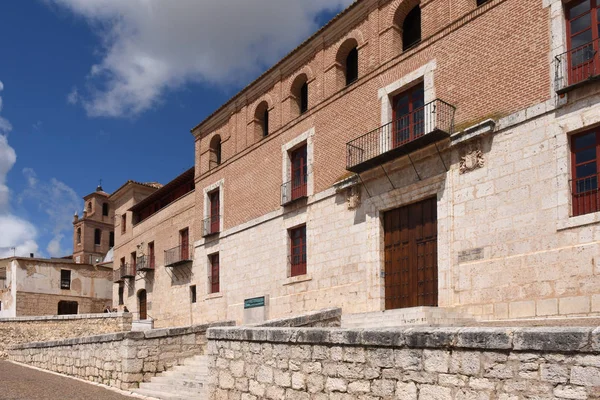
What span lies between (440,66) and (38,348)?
47.3ft

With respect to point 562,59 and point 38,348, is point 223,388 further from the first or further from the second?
point 38,348

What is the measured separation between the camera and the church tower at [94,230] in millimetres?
54188

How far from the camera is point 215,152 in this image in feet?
78.1

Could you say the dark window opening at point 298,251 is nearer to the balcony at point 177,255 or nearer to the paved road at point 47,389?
the paved road at point 47,389

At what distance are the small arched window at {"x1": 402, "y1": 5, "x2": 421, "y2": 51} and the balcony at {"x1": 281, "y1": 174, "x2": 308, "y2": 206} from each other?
479 cm

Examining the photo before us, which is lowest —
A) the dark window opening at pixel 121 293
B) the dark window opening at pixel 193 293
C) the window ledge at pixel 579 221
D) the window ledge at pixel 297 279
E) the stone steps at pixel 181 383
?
the stone steps at pixel 181 383

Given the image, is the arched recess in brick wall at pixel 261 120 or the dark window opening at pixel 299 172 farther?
the arched recess in brick wall at pixel 261 120

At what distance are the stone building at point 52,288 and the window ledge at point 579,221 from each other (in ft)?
103

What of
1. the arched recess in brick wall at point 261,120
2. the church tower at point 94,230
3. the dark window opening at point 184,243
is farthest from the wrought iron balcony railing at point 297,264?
the church tower at point 94,230

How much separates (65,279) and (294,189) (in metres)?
23.9

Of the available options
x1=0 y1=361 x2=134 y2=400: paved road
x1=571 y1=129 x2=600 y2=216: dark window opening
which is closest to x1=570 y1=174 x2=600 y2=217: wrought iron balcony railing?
x1=571 y1=129 x2=600 y2=216: dark window opening

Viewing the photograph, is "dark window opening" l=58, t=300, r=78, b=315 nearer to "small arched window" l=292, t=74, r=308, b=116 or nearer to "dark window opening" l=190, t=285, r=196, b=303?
"dark window opening" l=190, t=285, r=196, b=303

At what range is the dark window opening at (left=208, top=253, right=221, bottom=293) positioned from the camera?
22172 millimetres

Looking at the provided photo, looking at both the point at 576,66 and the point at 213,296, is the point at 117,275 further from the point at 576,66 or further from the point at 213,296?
the point at 576,66
